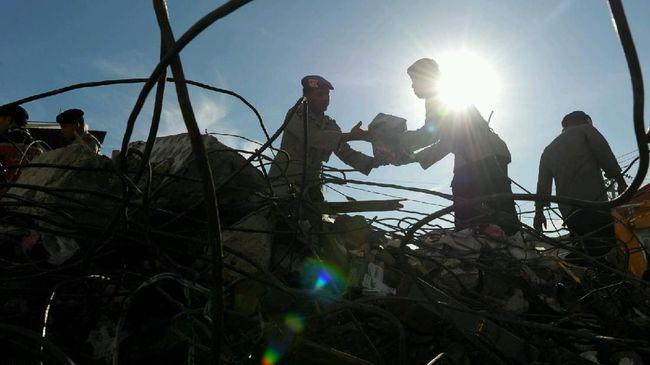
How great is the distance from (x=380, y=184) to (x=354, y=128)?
4.61ft

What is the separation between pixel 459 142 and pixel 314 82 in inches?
39.6

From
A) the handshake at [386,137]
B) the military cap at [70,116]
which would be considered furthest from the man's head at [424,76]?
the military cap at [70,116]

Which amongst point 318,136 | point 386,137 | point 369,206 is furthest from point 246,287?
point 386,137

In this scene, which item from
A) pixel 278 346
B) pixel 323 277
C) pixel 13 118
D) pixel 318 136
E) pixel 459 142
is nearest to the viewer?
pixel 278 346

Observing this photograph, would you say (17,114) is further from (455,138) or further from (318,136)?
(455,138)

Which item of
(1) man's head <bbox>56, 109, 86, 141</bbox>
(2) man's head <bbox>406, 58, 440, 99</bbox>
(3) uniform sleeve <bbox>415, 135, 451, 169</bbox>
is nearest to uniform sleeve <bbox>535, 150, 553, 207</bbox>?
(3) uniform sleeve <bbox>415, 135, 451, 169</bbox>

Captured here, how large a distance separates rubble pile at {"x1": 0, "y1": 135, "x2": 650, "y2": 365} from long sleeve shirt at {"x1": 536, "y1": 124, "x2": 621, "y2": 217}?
1.10 m

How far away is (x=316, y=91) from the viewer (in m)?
2.96

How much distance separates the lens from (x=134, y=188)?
97 centimetres

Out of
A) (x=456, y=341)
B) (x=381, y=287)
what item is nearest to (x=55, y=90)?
(x=381, y=287)

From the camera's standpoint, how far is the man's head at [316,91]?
2953mm

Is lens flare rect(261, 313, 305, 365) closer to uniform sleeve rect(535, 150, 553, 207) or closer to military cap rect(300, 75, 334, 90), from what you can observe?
military cap rect(300, 75, 334, 90)

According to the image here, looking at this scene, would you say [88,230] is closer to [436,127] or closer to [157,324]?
[157,324]

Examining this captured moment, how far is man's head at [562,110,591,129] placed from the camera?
3356mm
